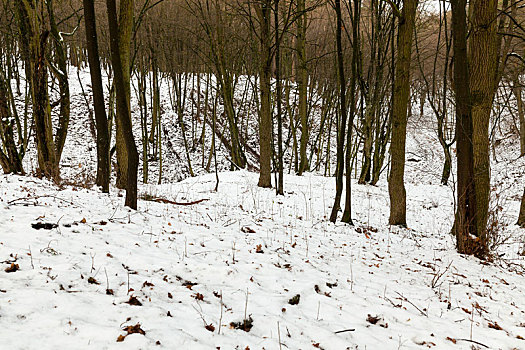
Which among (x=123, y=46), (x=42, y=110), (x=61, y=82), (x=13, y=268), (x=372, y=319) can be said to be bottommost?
(x=372, y=319)

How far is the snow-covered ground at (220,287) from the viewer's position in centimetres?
231

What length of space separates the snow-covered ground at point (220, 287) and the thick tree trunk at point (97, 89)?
165 cm

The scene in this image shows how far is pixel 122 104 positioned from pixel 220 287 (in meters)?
3.78

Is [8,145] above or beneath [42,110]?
beneath

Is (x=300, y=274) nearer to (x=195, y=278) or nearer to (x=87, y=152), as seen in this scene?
(x=195, y=278)

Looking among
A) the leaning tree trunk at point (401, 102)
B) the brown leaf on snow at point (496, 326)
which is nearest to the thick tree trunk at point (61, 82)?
the leaning tree trunk at point (401, 102)

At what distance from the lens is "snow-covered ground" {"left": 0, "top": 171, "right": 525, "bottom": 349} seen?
2312 mm

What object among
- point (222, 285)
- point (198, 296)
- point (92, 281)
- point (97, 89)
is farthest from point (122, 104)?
point (198, 296)

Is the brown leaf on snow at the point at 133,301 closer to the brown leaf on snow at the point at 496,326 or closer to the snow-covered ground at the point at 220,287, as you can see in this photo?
the snow-covered ground at the point at 220,287

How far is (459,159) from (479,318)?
11.4 ft

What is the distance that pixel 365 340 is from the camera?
2658 mm

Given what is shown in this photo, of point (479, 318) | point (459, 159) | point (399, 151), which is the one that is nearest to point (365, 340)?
point (479, 318)

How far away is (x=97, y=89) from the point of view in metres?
6.89

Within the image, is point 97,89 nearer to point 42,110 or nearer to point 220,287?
point 42,110
